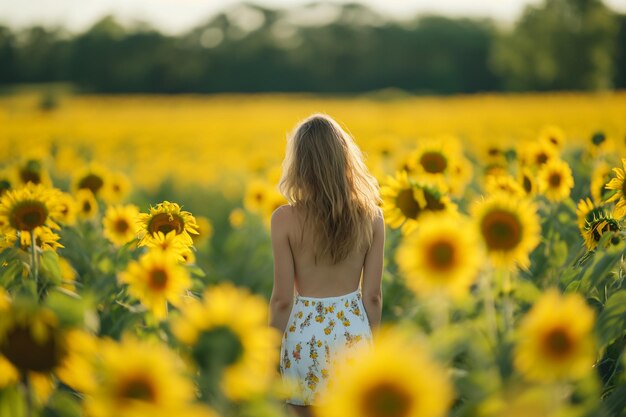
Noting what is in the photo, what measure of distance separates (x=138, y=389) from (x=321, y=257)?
1617mm

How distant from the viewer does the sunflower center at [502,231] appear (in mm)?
2010

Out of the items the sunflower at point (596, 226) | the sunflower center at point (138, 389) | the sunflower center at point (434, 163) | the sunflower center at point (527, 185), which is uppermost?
the sunflower center at point (434, 163)

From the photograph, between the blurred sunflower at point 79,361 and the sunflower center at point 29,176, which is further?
the sunflower center at point 29,176

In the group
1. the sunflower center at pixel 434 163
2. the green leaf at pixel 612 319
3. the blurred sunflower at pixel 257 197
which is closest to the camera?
the green leaf at pixel 612 319

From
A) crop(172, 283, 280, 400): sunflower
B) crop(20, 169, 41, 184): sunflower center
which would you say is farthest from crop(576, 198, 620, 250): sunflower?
crop(20, 169, 41, 184): sunflower center

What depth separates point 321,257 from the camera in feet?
9.21

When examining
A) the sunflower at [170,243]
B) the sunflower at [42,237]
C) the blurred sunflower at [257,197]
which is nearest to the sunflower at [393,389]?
the sunflower at [170,243]

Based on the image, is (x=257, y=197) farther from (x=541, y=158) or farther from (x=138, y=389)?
(x=138, y=389)

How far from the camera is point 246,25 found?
5609 centimetres

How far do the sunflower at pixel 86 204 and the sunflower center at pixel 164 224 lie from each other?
2157 millimetres

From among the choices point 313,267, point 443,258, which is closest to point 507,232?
point 443,258

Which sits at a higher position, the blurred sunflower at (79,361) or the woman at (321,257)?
→ the woman at (321,257)

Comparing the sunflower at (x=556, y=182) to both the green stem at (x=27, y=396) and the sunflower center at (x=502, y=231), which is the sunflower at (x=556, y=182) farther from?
the green stem at (x=27, y=396)

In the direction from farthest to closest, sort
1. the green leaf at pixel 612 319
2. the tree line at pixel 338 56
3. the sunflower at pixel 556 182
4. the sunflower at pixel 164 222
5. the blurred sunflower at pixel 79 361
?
the tree line at pixel 338 56, the sunflower at pixel 556 182, the sunflower at pixel 164 222, the green leaf at pixel 612 319, the blurred sunflower at pixel 79 361
